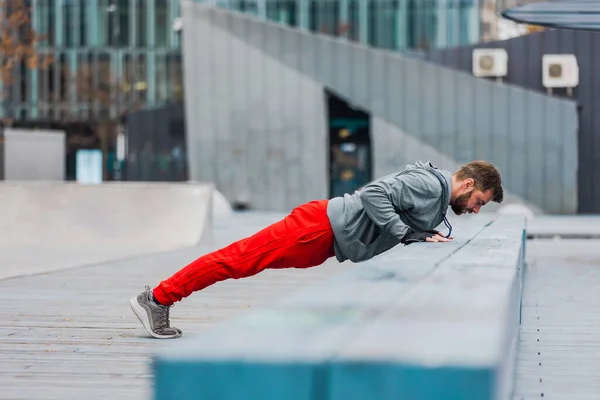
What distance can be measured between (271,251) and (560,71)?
1046 inches

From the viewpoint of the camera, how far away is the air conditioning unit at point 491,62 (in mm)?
32406

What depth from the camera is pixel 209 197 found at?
720 inches

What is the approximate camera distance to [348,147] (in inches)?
1369

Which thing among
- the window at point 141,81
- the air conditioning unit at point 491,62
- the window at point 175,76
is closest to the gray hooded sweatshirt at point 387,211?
the air conditioning unit at point 491,62

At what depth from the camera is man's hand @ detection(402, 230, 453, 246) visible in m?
6.56

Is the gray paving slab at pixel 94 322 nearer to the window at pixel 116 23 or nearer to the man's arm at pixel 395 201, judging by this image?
the man's arm at pixel 395 201

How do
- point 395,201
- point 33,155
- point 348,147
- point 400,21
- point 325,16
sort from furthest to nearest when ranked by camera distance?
point 325,16
point 400,21
point 348,147
point 33,155
point 395,201

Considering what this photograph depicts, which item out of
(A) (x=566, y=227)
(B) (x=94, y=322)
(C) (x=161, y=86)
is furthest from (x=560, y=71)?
(C) (x=161, y=86)

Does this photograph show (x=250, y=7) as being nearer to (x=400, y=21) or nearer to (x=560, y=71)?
(x=400, y=21)

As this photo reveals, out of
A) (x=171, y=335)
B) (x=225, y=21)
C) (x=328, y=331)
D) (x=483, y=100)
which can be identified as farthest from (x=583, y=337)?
(x=225, y=21)

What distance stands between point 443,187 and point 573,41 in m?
26.9

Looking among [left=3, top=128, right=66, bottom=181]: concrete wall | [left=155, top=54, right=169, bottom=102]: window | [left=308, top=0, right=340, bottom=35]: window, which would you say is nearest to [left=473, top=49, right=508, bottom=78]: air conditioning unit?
[left=3, top=128, right=66, bottom=181]: concrete wall

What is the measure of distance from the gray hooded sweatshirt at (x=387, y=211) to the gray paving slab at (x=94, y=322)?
1.25 meters

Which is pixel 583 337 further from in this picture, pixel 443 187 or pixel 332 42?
pixel 332 42
